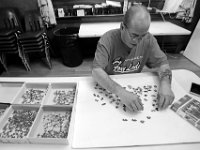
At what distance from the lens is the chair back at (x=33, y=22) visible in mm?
2910

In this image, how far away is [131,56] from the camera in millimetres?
1392

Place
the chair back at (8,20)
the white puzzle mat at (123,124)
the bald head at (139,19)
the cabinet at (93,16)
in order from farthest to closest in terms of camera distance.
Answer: the cabinet at (93,16), the chair back at (8,20), the bald head at (139,19), the white puzzle mat at (123,124)

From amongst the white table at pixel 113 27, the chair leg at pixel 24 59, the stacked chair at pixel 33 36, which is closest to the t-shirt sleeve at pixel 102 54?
the white table at pixel 113 27

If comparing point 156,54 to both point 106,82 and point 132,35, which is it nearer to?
point 132,35

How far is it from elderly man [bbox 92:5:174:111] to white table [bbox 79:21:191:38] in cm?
135

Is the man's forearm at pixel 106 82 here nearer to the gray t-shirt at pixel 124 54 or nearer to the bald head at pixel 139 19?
the gray t-shirt at pixel 124 54

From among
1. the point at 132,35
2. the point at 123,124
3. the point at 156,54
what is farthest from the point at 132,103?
the point at 156,54

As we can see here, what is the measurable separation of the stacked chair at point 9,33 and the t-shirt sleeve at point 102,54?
1972 mm

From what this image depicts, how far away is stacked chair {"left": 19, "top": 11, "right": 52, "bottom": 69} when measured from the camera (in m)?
2.70

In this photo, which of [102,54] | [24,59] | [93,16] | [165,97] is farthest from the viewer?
[93,16]

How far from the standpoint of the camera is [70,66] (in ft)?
10.3

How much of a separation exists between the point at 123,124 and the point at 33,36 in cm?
229

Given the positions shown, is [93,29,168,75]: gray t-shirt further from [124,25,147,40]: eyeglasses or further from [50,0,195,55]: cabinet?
[50,0,195,55]: cabinet

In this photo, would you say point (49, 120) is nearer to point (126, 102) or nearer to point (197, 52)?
point (126, 102)
